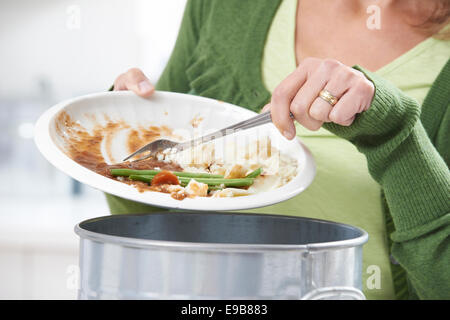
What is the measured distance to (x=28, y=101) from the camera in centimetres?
311

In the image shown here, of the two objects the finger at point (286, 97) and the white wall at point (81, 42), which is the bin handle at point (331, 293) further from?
the white wall at point (81, 42)

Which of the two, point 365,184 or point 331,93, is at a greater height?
point 331,93

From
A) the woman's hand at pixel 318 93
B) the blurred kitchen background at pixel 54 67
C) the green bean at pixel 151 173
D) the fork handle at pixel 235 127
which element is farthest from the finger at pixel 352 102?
the blurred kitchen background at pixel 54 67

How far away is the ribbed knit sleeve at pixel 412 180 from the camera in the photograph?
0.62 metres

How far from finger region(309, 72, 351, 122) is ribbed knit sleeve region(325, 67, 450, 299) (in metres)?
0.04

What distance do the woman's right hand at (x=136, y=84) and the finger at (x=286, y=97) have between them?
0.27m

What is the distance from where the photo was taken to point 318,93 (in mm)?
581

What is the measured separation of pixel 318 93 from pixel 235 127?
0.17 meters

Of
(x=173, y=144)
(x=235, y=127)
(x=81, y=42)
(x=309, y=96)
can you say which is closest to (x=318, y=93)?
(x=309, y=96)

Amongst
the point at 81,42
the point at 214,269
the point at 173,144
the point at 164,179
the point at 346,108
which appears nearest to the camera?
the point at 214,269

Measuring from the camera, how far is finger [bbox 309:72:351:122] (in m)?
0.57

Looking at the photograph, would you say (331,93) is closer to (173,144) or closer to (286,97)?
(286,97)

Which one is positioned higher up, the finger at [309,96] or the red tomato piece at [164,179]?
the finger at [309,96]

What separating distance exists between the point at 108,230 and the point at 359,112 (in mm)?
327
